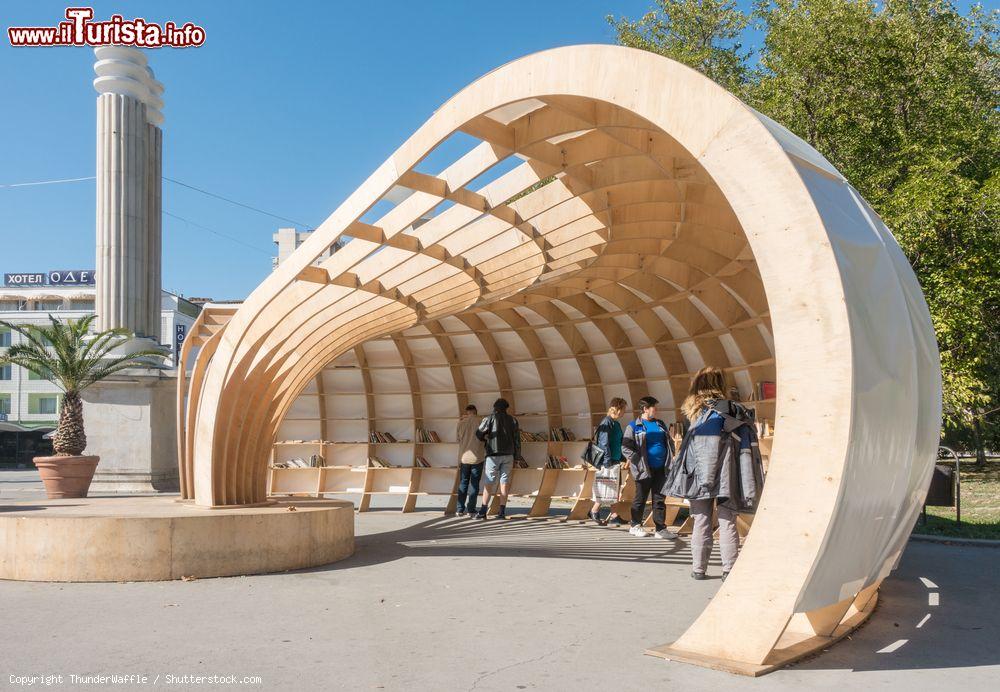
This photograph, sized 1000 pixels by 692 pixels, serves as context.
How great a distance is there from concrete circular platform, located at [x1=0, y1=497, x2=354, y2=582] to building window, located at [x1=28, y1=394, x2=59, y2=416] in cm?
5745

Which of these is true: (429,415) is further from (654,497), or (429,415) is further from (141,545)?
(141,545)

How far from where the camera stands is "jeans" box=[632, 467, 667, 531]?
11.7 meters

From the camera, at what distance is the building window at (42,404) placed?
5953cm

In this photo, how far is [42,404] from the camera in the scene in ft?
196

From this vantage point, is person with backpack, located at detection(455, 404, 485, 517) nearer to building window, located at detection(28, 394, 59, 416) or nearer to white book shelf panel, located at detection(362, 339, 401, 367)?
white book shelf panel, located at detection(362, 339, 401, 367)

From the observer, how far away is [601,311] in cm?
1390

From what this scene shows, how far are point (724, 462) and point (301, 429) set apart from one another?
10818mm

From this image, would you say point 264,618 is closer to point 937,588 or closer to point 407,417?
point 937,588

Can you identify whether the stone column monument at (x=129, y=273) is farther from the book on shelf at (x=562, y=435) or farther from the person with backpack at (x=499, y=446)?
the book on shelf at (x=562, y=435)

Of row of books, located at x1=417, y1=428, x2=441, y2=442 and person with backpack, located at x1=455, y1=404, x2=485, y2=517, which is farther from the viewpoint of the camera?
row of books, located at x1=417, y1=428, x2=441, y2=442

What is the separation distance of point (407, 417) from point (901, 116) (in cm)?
1360

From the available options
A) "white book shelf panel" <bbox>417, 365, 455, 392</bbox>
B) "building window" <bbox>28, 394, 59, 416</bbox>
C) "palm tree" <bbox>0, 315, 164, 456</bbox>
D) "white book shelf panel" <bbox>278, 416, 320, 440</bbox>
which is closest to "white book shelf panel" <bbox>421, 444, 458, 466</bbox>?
"white book shelf panel" <bbox>417, 365, 455, 392</bbox>

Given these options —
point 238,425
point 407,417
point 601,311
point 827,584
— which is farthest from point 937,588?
point 407,417

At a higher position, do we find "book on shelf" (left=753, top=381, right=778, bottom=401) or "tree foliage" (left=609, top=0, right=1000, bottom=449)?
"tree foliage" (left=609, top=0, right=1000, bottom=449)
